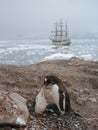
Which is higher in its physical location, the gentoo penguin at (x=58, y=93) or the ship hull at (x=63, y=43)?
the gentoo penguin at (x=58, y=93)

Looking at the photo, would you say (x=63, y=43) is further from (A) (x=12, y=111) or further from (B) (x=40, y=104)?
(A) (x=12, y=111)

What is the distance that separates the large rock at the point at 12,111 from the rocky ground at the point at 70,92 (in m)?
0.12

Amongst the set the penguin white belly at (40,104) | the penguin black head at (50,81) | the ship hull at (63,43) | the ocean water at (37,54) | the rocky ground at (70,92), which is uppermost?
the penguin black head at (50,81)

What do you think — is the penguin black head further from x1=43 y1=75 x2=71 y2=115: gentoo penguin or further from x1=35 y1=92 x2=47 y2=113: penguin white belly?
x1=35 y1=92 x2=47 y2=113: penguin white belly

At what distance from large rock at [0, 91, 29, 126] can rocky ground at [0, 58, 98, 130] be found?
0.12 m

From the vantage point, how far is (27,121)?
4641 mm

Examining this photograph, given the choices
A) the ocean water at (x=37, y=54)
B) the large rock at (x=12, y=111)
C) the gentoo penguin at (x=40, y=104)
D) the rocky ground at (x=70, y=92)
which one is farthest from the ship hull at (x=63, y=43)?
the large rock at (x=12, y=111)

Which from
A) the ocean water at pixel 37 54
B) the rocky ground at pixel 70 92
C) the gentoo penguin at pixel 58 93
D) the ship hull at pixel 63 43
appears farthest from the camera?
the ship hull at pixel 63 43

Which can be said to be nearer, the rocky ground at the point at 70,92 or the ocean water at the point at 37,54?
the rocky ground at the point at 70,92

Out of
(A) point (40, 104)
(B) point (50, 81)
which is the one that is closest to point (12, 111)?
(A) point (40, 104)

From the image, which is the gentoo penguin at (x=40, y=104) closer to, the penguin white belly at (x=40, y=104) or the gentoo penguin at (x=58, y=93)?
the penguin white belly at (x=40, y=104)

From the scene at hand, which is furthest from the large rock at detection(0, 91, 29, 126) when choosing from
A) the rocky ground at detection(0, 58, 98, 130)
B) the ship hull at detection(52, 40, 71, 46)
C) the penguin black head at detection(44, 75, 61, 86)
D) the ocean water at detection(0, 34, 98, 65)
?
the ship hull at detection(52, 40, 71, 46)

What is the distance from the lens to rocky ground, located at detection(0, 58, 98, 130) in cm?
483

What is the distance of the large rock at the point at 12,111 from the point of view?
4.42m
